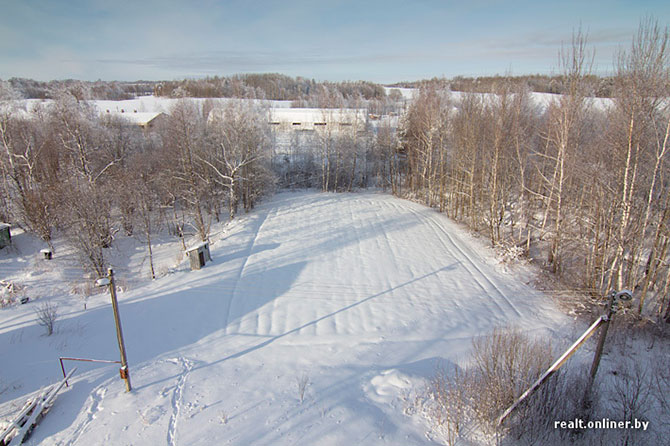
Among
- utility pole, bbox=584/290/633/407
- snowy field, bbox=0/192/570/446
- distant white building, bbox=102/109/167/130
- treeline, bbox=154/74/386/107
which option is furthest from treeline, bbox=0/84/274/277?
treeline, bbox=154/74/386/107

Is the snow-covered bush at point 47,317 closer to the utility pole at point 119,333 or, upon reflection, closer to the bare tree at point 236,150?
the utility pole at point 119,333

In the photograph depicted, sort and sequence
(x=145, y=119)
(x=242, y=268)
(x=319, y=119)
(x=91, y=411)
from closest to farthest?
(x=91, y=411)
(x=242, y=268)
(x=145, y=119)
(x=319, y=119)

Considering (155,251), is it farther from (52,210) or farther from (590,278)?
(590,278)

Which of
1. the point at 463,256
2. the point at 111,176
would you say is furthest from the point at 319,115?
the point at 463,256

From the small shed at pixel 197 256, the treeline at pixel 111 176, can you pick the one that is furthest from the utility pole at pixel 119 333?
the treeline at pixel 111 176

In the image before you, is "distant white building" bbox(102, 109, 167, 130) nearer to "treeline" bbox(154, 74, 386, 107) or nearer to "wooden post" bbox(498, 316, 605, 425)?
"treeline" bbox(154, 74, 386, 107)

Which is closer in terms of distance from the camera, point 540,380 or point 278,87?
point 540,380

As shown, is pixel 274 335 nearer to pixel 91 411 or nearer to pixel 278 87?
pixel 91 411

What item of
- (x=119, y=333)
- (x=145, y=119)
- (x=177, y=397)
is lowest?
(x=177, y=397)
